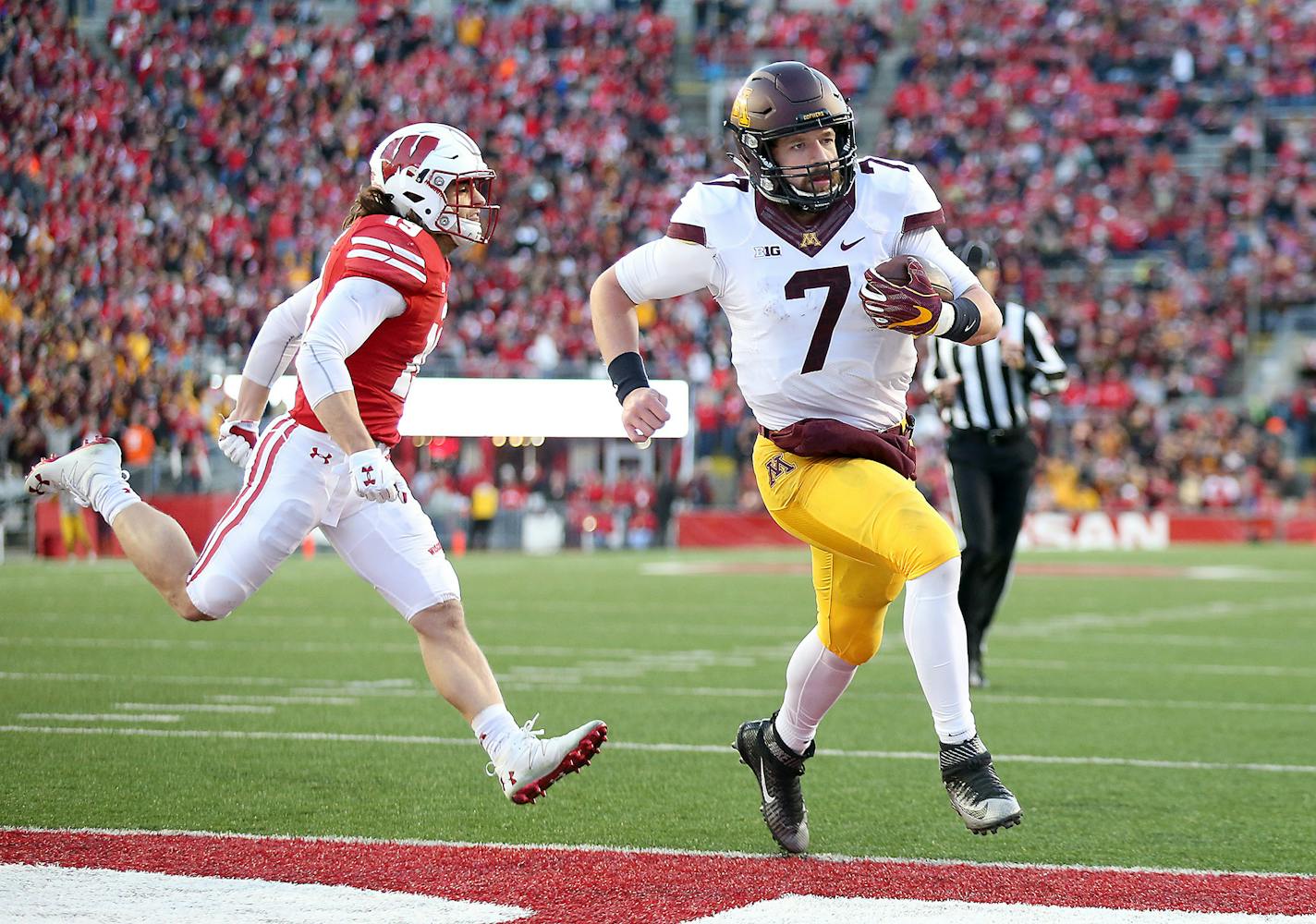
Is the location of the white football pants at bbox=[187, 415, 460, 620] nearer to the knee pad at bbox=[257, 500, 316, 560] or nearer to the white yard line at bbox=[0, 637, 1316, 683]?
the knee pad at bbox=[257, 500, 316, 560]

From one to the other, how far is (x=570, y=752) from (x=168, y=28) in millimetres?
22965

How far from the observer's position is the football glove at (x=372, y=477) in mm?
4340

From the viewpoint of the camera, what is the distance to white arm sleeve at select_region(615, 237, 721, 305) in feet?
14.4

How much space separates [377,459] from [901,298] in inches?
50.8

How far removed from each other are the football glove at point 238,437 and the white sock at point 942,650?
Answer: 1.99 metres

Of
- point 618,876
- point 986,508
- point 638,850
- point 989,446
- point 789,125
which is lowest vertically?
point 986,508

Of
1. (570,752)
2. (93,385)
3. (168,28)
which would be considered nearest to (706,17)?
(168,28)

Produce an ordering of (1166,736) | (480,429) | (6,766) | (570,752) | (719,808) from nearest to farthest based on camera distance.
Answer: (570,752), (719,808), (6,766), (1166,736), (480,429)

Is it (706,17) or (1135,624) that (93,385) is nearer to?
(1135,624)

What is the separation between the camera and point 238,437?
16.8 ft

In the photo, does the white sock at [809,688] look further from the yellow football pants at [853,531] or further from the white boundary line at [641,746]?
the white boundary line at [641,746]

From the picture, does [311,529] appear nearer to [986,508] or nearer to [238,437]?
[238,437]

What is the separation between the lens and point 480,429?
24234 mm

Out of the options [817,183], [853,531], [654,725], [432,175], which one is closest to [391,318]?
[432,175]
